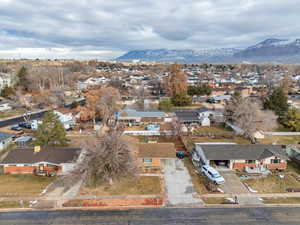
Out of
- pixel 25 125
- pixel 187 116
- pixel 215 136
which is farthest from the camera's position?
pixel 187 116

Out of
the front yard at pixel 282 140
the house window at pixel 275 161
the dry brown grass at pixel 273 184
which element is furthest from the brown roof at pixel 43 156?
the front yard at pixel 282 140

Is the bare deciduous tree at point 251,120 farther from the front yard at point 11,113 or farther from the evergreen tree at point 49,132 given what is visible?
the front yard at point 11,113

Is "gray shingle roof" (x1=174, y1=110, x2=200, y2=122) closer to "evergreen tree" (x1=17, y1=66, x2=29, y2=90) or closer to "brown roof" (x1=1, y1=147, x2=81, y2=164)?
"brown roof" (x1=1, y1=147, x2=81, y2=164)

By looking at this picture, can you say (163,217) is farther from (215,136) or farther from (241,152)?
(215,136)

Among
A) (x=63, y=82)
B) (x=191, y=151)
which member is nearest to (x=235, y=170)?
(x=191, y=151)

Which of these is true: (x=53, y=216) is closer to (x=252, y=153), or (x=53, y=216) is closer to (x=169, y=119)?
(x=252, y=153)

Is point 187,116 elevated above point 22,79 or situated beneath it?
situated beneath

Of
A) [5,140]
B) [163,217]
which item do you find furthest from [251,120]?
[5,140]

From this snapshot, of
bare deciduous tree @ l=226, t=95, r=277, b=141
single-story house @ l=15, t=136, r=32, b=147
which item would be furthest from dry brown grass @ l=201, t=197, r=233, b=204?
single-story house @ l=15, t=136, r=32, b=147
